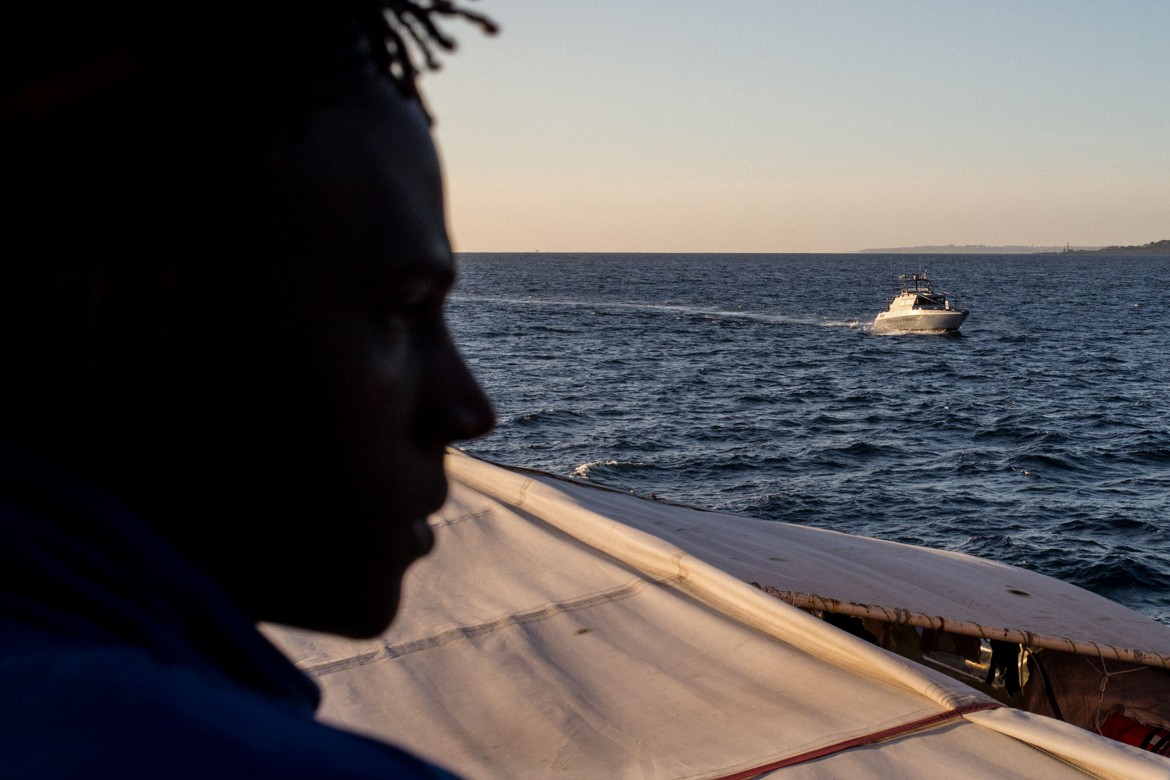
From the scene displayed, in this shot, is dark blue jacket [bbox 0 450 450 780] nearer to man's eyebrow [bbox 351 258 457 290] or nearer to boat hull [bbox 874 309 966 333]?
man's eyebrow [bbox 351 258 457 290]

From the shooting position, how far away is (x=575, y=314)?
67.0 metres

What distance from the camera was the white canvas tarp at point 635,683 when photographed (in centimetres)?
361

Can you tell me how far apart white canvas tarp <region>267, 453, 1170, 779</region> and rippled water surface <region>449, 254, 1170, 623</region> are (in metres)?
13.7

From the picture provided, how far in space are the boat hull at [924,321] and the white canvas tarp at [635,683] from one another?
50438 millimetres

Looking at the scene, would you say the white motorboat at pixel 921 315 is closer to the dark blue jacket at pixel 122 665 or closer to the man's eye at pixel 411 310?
the man's eye at pixel 411 310

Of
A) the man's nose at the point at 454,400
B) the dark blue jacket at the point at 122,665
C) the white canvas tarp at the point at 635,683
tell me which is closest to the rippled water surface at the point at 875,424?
the white canvas tarp at the point at 635,683

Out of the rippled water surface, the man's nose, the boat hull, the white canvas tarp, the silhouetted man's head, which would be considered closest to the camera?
the silhouetted man's head

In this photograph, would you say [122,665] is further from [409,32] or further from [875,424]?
[875,424]

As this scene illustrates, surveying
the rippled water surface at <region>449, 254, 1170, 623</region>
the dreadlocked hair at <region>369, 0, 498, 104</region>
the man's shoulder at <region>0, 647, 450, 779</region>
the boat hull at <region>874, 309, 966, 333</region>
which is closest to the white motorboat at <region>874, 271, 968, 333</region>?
the boat hull at <region>874, 309, 966, 333</region>

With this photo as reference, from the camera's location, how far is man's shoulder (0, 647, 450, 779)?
15.5 inches

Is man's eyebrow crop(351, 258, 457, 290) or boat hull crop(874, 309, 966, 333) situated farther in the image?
boat hull crop(874, 309, 966, 333)

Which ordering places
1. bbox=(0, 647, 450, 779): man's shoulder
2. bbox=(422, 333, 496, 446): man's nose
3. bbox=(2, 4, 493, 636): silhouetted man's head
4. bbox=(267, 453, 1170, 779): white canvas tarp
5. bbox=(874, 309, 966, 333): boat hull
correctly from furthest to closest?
bbox=(874, 309, 966, 333): boat hull < bbox=(267, 453, 1170, 779): white canvas tarp < bbox=(422, 333, 496, 446): man's nose < bbox=(2, 4, 493, 636): silhouetted man's head < bbox=(0, 647, 450, 779): man's shoulder

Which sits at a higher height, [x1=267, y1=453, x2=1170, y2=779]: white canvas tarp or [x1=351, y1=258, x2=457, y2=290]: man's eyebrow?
[x1=351, y1=258, x2=457, y2=290]: man's eyebrow

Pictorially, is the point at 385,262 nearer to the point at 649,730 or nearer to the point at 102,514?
the point at 102,514
